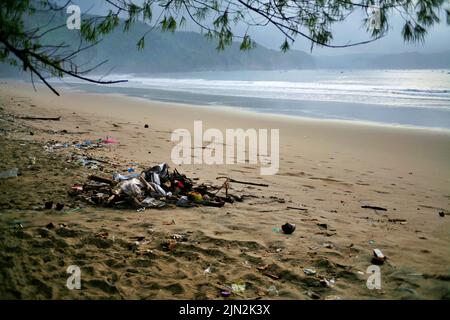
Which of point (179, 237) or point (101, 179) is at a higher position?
point (101, 179)

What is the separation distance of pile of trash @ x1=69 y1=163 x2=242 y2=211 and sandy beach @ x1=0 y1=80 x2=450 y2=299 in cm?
19

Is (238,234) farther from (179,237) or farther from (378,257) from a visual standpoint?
(378,257)

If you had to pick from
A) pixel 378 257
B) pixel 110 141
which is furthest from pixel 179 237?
pixel 110 141

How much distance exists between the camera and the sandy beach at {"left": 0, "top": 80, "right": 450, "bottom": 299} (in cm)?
300

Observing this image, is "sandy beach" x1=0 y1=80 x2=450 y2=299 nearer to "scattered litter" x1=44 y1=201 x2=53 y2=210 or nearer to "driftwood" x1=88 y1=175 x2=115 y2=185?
"scattered litter" x1=44 y1=201 x2=53 y2=210

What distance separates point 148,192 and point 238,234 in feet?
5.76

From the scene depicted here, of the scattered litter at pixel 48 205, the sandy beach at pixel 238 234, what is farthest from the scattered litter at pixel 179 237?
the scattered litter at pixel 48 205

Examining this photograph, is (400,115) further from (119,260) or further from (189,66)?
(189,66)

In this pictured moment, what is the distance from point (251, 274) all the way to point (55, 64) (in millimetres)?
2435

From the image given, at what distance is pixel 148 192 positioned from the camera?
5.10 meters

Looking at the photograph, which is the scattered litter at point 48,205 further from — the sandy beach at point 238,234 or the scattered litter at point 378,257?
the scattered litter at point 378,257

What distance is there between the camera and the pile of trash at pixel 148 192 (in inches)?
189

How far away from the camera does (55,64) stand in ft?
6.68
